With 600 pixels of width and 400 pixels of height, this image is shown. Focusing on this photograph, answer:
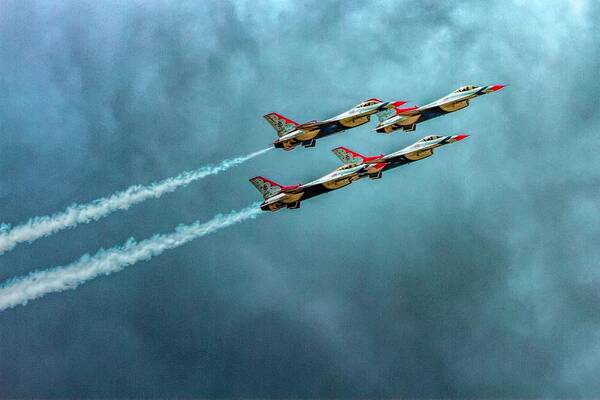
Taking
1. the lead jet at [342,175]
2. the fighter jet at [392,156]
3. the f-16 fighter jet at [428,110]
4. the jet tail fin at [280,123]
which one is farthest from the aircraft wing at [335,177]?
the f-16 fighter jet at [428,110]

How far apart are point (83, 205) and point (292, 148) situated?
77.2ft

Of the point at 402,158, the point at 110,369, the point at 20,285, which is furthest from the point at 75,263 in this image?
the point at 110,369

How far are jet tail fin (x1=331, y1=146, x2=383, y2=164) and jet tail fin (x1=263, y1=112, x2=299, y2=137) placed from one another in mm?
5315

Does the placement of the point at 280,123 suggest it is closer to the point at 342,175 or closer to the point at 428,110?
the point at 342,175

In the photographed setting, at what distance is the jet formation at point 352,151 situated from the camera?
90.2 metres

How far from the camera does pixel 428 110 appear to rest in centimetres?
9588

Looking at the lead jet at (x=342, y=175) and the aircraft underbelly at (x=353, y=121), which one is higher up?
the aircraft underbelly at (x=353, y=121)

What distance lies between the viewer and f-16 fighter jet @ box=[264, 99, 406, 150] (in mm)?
93250

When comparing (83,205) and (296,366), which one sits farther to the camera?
(296,366)

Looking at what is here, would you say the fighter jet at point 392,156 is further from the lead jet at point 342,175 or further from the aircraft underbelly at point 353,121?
the aircraft underbelly at point 353,121

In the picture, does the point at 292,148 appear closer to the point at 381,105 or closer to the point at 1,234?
the point at 381,105

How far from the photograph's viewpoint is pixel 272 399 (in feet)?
441

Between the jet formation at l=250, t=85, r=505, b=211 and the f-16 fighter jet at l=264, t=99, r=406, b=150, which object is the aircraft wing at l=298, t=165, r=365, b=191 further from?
the f-16 fighter jet at l=264, t=99, r=406, b=150

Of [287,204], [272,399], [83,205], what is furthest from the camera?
[272,399]
